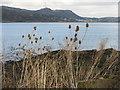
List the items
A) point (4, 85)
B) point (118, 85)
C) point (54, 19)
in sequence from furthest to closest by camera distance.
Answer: point (54, 19) → point (4, 85) → point (118, 85)

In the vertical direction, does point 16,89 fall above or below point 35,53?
below

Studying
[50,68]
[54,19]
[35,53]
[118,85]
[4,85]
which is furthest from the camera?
[54,19]

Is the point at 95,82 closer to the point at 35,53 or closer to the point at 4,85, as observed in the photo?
the point at 4,85

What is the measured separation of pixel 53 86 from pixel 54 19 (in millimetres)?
55879

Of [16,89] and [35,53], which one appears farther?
[35,53]

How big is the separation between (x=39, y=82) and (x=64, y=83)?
15.4 inches

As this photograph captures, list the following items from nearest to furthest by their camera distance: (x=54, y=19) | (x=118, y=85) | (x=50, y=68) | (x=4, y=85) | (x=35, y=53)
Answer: (x=118, y=85)
(x=4, y=85)
(x=50, y=68)
(x=35, y=53)
(x=54, y=19)

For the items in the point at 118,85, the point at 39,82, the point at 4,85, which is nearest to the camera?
the point at 118,85

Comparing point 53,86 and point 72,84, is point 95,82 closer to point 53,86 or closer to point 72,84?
point 72,84

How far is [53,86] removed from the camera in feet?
11.9

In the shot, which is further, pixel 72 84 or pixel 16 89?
pixel 16 89

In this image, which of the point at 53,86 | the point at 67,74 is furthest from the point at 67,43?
the point at 53,86

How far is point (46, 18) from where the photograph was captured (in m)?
59.6

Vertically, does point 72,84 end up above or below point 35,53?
below
